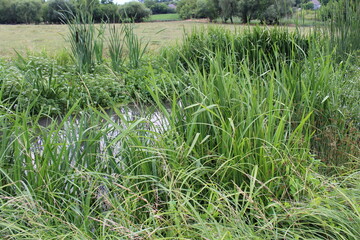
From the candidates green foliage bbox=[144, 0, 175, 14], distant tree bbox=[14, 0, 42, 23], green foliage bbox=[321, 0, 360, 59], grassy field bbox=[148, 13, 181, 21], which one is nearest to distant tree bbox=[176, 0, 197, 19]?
grassy field bbox=[148, 13, 181, 21]

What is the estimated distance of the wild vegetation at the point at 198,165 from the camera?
4.18 feet


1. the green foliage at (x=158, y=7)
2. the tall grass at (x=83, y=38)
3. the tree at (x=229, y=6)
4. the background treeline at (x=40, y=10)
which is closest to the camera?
the tall grass at (x=83, y=38)

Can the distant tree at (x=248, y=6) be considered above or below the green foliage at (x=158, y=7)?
below

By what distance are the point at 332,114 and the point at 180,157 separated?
3.97 ft

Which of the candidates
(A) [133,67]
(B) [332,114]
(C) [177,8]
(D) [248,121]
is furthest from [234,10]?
(D) [248,121]

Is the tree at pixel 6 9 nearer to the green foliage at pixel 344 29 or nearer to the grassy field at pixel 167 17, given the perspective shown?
the grassy field at pixel 167 17

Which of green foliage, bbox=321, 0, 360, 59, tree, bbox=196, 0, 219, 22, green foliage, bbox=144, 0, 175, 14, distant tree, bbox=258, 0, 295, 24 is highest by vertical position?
green foliage, bbox=144, 0, 175, 14

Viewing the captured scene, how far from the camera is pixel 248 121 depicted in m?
1.60

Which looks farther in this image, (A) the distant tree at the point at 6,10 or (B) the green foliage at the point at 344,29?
(A) the distant tree at the point at 6,10

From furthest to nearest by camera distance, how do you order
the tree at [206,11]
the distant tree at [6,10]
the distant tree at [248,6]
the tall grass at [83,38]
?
the distant tree at [6,10] < the distant tree at [248,6] < the tree at [206,11] < the tall grass at [83,38]

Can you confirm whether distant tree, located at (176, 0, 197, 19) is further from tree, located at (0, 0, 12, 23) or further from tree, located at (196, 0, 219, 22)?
tree, located at (0, 0, 12, 23)

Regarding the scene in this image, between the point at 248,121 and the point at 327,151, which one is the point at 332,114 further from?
the point at 248,121

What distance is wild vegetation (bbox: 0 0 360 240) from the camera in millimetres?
1274

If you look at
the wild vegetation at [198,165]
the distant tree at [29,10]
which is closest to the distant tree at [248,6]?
the distant tree at [29,10]
